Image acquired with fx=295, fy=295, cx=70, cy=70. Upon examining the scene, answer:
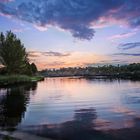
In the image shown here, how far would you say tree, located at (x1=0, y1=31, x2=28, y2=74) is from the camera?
4331 inches

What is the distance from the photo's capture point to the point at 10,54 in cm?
10975

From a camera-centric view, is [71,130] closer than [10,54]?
Yes

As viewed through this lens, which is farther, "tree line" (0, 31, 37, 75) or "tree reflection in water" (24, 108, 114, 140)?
"tree line" (0, 31, 37, 75)

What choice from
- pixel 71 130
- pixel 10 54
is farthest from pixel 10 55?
pixel 71 130

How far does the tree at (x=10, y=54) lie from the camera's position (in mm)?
110000

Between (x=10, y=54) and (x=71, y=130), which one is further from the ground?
(x=10, y=54)

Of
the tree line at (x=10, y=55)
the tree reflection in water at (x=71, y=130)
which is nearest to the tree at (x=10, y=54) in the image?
the tree line at (x=10, y=55)

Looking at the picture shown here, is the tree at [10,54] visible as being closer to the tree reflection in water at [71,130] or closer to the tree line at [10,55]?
the tree line at [10,55]

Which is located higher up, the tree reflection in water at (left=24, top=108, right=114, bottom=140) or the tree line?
the tree line

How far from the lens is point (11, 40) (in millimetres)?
114875

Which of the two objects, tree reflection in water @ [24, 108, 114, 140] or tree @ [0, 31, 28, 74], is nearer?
tree reflection in water @ [24, 108, 114, 140]

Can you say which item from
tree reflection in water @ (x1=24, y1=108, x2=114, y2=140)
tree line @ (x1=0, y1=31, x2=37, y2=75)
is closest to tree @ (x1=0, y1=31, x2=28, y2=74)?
tree line @ (x1=0, y1=31, x2=37, y2=75)

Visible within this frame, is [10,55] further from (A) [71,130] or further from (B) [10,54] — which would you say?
(A) [71,130]

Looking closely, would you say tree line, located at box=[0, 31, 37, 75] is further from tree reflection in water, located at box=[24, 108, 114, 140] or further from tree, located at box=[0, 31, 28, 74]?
tree reflection in water, located at box=[24, 108, 114, 140]
